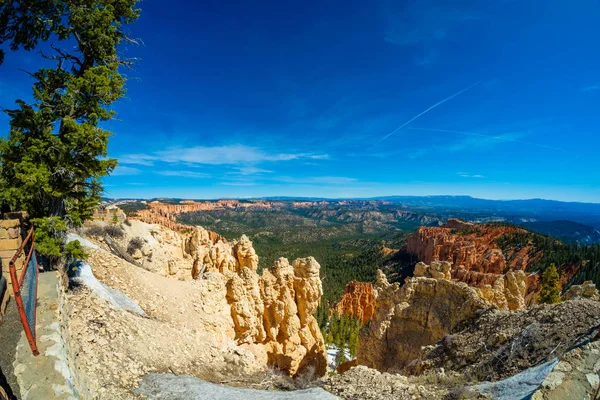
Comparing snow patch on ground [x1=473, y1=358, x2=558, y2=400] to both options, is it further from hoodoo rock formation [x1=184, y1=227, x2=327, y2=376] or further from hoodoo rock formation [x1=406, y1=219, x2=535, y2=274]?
Answer: hoodoo rock formation [x1=406, y1=219, x2=535, y2=274]

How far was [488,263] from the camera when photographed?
6025 centimetres

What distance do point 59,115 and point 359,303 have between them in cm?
5519

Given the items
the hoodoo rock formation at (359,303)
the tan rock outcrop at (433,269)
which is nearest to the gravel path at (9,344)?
the tan rock outcrop at (433,269)

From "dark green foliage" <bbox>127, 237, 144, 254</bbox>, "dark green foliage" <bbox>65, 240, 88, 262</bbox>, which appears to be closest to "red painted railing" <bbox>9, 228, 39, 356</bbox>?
"dark green foliage" <bbox>65, 240, 88, 262</bbox>

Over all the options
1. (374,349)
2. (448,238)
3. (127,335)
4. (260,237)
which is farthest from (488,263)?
(260,237)

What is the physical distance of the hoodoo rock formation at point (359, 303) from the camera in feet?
178

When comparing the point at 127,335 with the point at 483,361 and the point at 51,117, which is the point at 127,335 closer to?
the point at 51,117

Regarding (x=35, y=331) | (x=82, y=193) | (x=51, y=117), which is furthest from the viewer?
(x=82, y=193)

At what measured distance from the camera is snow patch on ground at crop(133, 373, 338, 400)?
6203 millimetres

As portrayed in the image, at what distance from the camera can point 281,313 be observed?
1902 centimetres

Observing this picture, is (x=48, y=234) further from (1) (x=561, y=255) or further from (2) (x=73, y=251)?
(1) (x=561, y=255)

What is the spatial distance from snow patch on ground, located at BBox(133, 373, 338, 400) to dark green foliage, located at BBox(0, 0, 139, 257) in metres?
5.35

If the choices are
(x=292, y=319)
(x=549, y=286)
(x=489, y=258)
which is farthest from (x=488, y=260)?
(x=292, y=319)

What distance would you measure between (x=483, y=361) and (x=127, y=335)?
1006 cm
